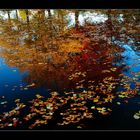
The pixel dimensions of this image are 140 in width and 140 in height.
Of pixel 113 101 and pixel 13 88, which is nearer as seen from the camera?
pixel 113 101

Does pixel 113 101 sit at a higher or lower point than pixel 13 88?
lower

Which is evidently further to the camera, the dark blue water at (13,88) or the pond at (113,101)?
the dark blue water at (13,88)

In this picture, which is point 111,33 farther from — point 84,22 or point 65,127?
point 65,127

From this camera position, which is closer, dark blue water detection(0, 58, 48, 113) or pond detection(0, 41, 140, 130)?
pond detection(0, 41, 140, 130)

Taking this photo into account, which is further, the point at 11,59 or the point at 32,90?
the point at 11,59

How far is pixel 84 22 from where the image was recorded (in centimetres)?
928

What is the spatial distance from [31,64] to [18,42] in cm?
150

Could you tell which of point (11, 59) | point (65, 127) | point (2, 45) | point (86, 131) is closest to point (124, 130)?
point (86, 131)

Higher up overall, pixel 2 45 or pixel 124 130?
pixel 2 45

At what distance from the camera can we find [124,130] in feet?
16.1
